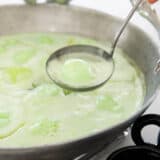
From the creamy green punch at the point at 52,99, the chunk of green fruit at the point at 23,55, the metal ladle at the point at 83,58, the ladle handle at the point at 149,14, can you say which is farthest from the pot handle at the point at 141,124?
the chunk of green fruit at the point at 23,55

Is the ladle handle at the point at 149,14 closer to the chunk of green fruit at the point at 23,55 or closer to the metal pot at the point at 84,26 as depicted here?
the metal pot at the point at 84,26

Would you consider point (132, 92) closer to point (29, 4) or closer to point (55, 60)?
point (55, 60)

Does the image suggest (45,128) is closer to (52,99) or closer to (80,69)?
(52,99)

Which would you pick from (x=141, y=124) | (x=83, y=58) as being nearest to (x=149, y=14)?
(x=83, y=58)

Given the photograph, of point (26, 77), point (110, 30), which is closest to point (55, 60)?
point (26, 77)

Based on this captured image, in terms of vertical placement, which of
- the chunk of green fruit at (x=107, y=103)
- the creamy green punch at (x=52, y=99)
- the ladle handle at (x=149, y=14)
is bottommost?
the creamy green punch at (x=52, y=99)

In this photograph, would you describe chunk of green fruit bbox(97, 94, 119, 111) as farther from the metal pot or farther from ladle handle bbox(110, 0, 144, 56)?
ladle handle bbox(110, 0, 144, 56)
